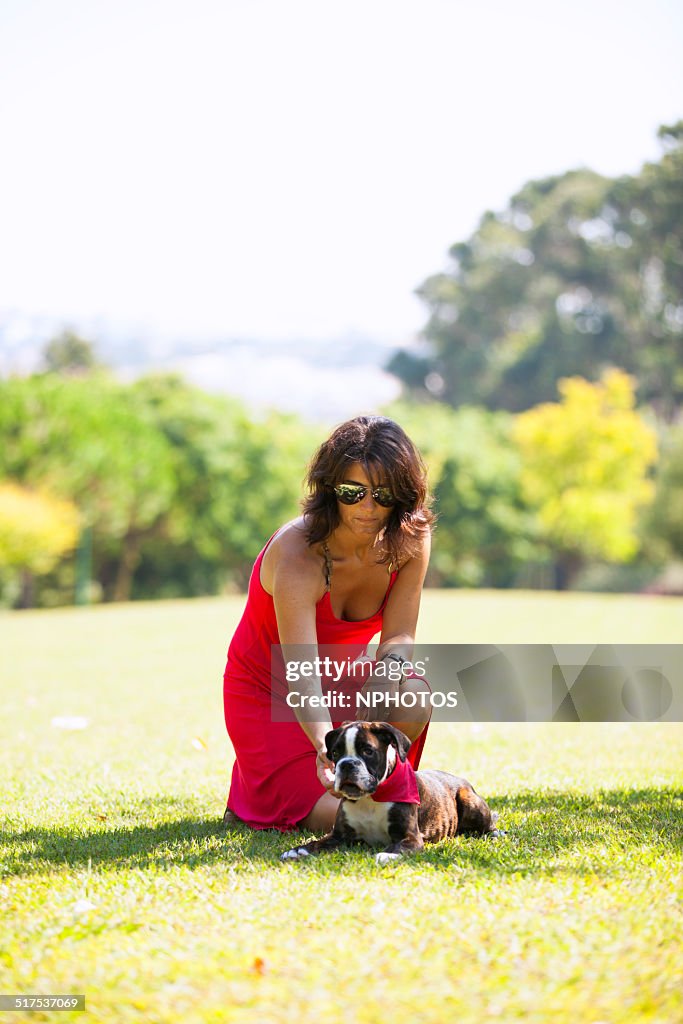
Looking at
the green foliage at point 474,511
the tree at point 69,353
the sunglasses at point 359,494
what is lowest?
the green foliage at point 474,511

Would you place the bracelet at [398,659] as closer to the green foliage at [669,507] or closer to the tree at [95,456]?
the tree at [95,456]

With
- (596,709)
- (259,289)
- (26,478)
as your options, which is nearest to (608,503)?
(26,478)

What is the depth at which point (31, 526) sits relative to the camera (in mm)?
31266

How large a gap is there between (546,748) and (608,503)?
122 ft

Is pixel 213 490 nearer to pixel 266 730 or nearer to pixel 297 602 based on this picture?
pixel 266 730

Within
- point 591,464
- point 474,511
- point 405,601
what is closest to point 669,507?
point 591,464

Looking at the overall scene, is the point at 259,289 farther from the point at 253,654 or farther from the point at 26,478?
the point at 253,654

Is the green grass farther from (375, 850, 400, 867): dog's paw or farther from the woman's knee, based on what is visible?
the woman's knee

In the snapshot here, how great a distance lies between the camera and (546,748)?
8.29 metres

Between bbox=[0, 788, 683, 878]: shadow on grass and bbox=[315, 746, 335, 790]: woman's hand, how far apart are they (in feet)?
0.98

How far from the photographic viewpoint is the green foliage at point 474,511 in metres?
45.5

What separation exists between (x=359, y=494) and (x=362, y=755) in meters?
1.12

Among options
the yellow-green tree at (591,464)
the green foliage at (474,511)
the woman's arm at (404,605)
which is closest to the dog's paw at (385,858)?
the woman's arm at (404,605)

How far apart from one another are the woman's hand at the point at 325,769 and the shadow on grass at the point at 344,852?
0.98 feet
